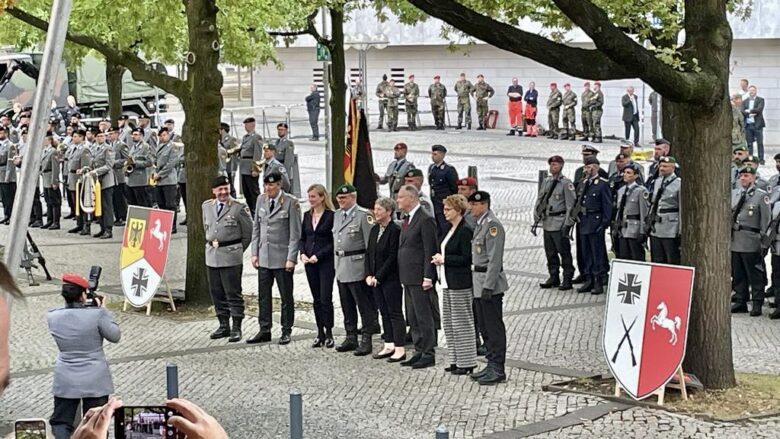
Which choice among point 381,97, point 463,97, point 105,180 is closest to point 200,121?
point 105,180

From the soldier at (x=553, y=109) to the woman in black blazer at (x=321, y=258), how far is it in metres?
25.2

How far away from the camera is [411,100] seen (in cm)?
4350

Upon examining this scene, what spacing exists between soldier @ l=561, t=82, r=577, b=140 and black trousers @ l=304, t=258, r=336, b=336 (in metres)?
25.1

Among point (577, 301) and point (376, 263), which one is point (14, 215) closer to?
point (376, 263)

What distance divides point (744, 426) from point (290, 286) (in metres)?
5.90

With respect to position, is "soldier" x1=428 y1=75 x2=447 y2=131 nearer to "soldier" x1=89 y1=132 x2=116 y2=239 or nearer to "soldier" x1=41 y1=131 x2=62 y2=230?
"soldier" x1=41 y1=131 x2=62 y2=230

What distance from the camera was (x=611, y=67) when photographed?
38.3ft

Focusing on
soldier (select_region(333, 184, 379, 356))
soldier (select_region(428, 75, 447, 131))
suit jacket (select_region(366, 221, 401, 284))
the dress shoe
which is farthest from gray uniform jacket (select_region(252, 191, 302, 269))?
soldier (select_region(428, 75, 447, 131))

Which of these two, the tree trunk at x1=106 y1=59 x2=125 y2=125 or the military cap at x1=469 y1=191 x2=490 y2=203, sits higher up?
the tree trunk at x1=106 y1=59 x2=125 y2=125

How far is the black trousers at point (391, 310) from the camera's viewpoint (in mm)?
14055

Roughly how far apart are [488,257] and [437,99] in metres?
31.1

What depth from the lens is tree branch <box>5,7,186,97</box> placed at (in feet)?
57.4

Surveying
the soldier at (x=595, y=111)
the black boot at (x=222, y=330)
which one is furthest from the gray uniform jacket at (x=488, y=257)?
the soldier at (x=595, y=111)

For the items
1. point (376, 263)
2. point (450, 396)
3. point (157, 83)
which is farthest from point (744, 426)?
point (157, 83)
